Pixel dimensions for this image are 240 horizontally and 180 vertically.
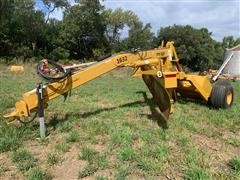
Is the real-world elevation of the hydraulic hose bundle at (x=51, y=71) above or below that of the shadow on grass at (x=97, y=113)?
above

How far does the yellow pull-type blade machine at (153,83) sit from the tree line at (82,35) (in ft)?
86.4

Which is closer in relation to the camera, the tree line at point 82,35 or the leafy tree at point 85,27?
the tree line at point 82,35

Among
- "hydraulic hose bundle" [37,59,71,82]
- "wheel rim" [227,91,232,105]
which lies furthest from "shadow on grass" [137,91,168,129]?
"hydraulic hose bundle" [37,59,71,82]

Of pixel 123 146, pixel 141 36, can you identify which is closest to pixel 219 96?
pixel 123 146

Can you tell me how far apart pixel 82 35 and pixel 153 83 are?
133 ft

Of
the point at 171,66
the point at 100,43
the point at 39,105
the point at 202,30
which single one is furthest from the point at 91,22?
the point at 39,105

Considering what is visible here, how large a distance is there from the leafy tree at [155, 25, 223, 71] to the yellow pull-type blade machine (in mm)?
45435

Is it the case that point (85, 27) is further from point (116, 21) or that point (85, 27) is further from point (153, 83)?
point (153, 83)

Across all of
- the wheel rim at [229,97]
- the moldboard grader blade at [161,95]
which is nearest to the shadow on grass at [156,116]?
the moldboard grader blade at [161,95]

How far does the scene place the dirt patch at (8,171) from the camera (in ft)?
15.8

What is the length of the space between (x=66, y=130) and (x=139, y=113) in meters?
2.20

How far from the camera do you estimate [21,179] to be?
472 cm

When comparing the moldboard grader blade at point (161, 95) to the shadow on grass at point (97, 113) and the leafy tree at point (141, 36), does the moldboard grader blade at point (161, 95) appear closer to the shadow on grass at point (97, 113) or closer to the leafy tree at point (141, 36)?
the shadow on grass at point (97, 113)

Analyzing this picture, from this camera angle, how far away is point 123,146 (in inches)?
231
